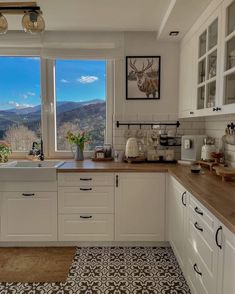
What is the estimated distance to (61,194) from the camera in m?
2.56

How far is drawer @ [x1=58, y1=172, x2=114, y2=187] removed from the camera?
2.54 meters

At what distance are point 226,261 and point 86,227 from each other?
1.68 meters

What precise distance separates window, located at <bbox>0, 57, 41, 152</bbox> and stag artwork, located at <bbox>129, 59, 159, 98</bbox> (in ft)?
3.88

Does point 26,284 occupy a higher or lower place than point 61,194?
lower

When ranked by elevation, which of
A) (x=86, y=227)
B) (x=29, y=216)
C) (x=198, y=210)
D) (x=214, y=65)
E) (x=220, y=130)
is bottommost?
(x=86, y=227)

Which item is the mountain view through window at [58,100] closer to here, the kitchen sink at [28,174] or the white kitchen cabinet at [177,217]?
the kitchen sink at [28,174]

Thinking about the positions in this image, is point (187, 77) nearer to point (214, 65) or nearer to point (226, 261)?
point (214, 65)

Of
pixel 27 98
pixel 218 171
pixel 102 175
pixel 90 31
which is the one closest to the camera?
pixel 218 171

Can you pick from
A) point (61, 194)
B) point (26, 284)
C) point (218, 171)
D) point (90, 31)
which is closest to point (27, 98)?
point (90, 31)

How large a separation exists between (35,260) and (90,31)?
2472 mm

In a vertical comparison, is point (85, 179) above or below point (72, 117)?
below

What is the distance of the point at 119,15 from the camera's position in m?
2.49

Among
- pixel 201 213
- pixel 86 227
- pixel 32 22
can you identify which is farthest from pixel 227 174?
pixel 32 22

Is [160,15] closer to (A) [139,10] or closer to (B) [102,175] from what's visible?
(A) [139,10]
